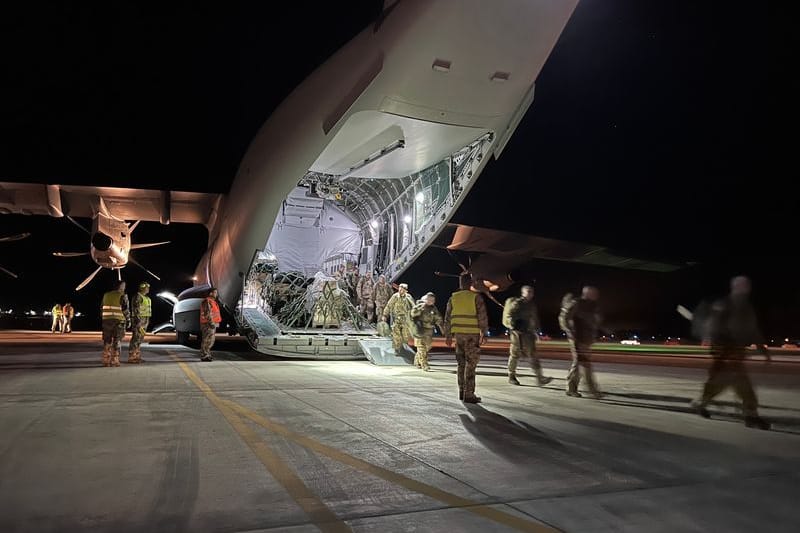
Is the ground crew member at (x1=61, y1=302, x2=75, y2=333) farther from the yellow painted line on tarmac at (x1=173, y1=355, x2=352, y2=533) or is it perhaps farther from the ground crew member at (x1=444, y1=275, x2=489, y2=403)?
Answer: the ground crew member at (x1=444, y1=275, x2=489, y2=403)

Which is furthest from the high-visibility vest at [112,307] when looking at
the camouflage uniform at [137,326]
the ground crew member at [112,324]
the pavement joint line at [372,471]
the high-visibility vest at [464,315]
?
the high-visibility vest at [464,315]

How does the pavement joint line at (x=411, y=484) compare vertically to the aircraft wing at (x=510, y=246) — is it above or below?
below

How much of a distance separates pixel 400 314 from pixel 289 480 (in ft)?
27.0

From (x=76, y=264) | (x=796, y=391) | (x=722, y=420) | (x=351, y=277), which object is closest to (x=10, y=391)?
(x=722, y=420)

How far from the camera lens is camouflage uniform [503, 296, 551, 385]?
808 centimetres

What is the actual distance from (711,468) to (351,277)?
1217 cm

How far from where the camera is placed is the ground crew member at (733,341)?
5.18 m

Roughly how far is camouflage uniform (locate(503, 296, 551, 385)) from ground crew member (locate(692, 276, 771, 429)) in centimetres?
269

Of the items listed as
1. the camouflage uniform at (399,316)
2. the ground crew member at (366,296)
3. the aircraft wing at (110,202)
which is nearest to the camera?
the camouflage uniform at (399,316)

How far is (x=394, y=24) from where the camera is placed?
7.54 metres

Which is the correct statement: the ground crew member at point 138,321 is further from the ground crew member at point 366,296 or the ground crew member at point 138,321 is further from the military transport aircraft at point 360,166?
the ground crew member at point 366,296

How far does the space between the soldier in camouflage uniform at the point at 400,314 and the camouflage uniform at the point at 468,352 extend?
4.47 m

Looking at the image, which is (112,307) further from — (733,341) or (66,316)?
(66,316)

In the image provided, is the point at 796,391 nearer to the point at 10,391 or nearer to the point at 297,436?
the point at 297,436
